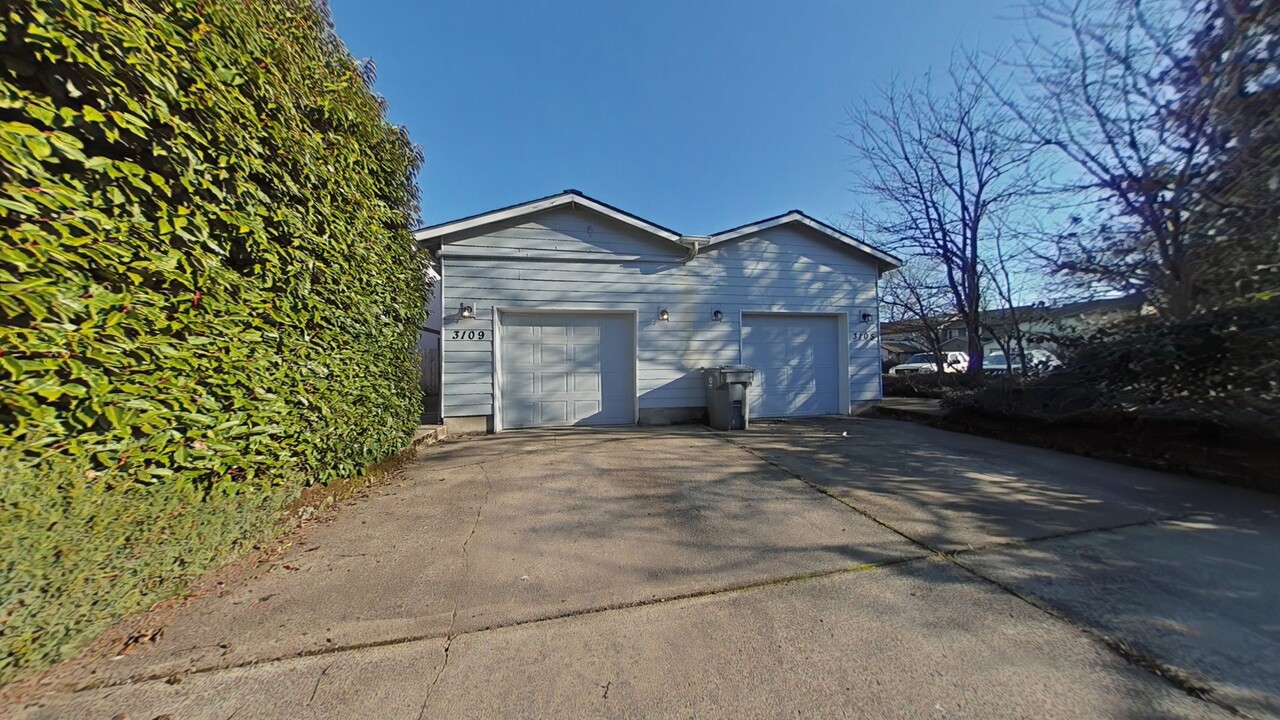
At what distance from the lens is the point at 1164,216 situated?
5.05m

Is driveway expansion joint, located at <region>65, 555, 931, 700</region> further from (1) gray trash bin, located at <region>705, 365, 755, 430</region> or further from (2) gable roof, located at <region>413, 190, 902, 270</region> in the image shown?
(2) gable roof, located at <region>413, 190, 902, 270</region>

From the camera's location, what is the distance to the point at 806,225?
795 centimetres

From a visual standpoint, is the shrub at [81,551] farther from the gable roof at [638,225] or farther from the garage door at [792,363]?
the garage door at [792,363]

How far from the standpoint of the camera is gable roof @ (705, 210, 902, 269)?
Answer: 760 centimetres

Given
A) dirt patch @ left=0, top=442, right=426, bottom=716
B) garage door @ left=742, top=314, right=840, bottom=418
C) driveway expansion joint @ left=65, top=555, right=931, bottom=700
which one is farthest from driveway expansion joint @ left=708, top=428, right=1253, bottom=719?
dirt patch @ left=0, top=442, right=426, bottom=716

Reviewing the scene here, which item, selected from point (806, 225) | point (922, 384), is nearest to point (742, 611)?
point (806, 225)

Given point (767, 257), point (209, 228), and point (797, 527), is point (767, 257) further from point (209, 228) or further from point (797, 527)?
point (209, 228)

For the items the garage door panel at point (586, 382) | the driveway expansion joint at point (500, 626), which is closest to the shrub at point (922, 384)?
the garage door panel at point (586, 382)

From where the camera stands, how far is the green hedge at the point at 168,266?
5.55 ft

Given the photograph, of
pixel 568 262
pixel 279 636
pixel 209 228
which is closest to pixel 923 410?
pixel 568 262

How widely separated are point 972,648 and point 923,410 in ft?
24.3

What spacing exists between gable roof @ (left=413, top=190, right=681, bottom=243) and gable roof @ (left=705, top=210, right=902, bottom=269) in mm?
952

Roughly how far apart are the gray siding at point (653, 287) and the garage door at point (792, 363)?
0.29m

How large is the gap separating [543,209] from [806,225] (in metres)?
5.02
